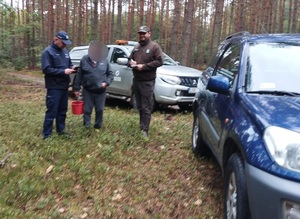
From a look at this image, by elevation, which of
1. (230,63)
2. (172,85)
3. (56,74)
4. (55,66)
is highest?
(230,63)

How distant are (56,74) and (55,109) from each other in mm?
603

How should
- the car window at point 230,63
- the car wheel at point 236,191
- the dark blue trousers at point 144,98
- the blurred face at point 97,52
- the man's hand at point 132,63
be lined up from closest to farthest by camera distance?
the car wheel at point 236,191, the car window at point 230,63, the man's hand at point 132,63, the dark blue trousers at point 144,98, the blurred face at point 97,52

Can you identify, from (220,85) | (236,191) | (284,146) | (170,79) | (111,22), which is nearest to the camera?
(284,146)

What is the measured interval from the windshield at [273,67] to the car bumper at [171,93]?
15.4ft

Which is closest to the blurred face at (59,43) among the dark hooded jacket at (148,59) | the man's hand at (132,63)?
the man's hand at (132,63)

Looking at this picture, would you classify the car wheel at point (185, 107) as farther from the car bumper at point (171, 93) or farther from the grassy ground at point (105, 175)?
the grassy ground at point (105, 175)

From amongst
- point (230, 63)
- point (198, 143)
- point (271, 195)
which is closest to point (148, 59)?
point (198, 143)

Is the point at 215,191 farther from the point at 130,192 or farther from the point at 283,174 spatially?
the point at 283,174

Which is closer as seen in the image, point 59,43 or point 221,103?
point 221,103

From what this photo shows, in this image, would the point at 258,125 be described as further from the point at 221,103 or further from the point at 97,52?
the point at 97,52

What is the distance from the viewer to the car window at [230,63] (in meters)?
3.98

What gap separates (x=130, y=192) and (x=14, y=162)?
1.74m

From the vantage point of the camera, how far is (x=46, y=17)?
116 feet

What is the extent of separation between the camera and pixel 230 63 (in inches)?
173
